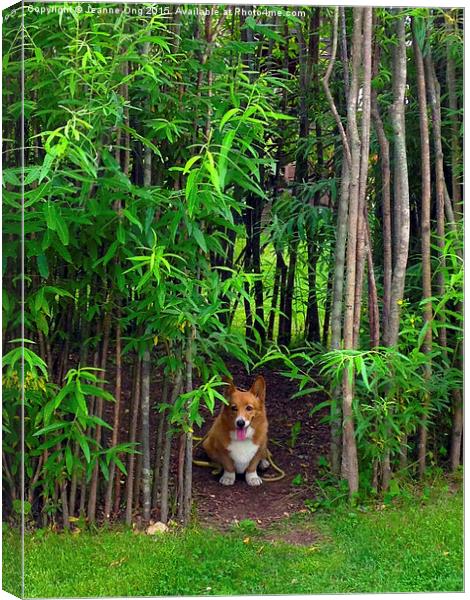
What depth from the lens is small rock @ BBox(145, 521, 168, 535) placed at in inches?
146

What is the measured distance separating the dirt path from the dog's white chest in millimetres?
40

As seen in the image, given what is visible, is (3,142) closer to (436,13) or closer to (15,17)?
(15,17)

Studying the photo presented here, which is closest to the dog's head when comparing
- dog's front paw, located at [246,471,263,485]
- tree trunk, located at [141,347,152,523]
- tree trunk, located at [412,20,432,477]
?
dog's front paw, located at [246,471,263,485]

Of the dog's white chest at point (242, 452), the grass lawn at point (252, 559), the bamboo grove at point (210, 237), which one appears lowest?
the grass lawn at point (252, 559)

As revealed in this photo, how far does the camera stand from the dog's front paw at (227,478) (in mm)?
3736

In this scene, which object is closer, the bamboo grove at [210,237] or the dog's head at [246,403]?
the bamboo grove at [210,237]

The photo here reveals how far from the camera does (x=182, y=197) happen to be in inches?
143

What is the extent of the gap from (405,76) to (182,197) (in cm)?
84

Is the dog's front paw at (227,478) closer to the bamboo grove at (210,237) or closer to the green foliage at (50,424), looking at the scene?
the bamboo grove at (210,237)

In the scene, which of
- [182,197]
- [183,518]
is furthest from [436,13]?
[183,518]

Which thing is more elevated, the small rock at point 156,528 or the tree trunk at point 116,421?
the tree trunk at point 116,421

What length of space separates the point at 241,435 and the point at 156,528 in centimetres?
40

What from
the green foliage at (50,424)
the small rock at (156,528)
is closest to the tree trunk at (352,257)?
the small rock at (156,528)

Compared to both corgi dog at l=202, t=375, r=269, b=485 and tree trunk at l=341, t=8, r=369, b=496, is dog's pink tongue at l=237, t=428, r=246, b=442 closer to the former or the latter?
corgi dog at l=202, t=375, r=269, b=485
